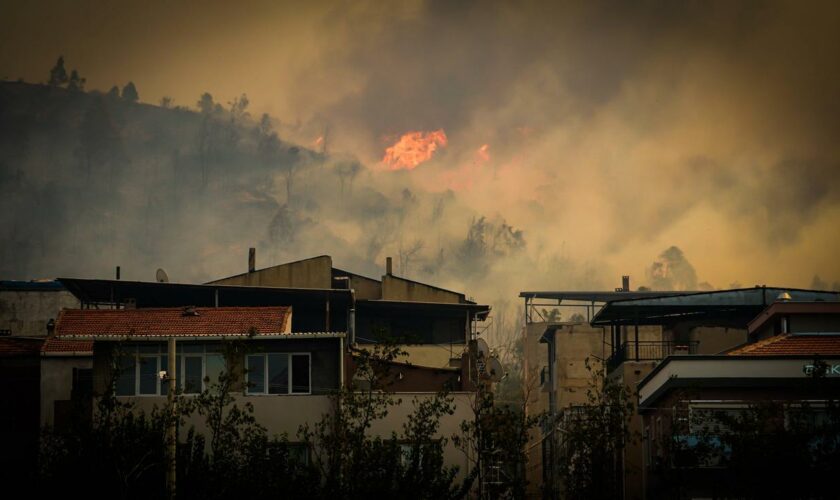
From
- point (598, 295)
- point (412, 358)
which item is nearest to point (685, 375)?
point (412, 358)

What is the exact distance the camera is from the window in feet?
191

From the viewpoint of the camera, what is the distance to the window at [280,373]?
58.2 metres

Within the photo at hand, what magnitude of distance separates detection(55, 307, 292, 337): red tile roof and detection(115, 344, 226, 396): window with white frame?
1990 mm

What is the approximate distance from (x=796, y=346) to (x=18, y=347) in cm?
3643

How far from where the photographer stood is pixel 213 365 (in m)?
58.8

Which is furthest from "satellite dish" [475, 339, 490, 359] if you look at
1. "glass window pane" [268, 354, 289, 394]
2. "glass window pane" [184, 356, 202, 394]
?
"glass window pane" [184, 356, 202, 394]

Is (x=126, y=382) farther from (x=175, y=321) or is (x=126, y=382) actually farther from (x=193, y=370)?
(x=175, y=321)

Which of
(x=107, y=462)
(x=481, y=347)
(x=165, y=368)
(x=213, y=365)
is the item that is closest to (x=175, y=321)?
(x=165, y=368)

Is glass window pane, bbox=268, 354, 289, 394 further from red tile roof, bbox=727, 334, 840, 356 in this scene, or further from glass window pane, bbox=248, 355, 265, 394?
red tile roof, bbox=727, 334, 840, 356

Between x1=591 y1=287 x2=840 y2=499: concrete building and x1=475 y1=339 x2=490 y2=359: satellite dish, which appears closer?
x1=591 y1=287 x2=840 y2=499: concrete building

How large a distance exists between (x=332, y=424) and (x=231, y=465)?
19.4 ft

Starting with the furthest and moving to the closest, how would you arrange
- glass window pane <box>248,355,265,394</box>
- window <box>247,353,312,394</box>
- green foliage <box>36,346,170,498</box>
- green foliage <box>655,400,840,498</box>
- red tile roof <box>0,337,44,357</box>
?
red tile roof <box>0,337,44,357</box> < glass window pane <box>248,355,265,394</box> < window <box>247,353,312,394</box> < green foliage <box>36,346,170,498</box> < green foliage <box>655,400,840,498</box>

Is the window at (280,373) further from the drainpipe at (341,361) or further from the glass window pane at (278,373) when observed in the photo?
the drainpipe at (341,361)

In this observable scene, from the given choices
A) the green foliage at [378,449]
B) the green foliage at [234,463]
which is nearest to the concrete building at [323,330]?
the green foliage at [378,449]
